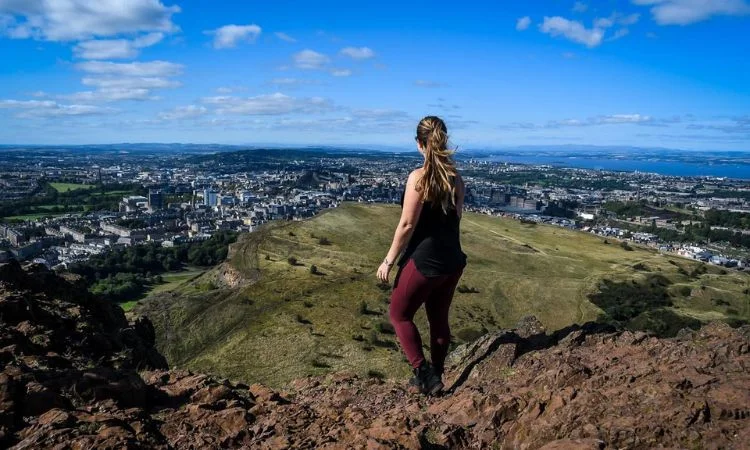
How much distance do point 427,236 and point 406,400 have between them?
2204mm

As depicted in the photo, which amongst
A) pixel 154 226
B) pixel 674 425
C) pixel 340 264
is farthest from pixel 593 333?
pixel 154 226

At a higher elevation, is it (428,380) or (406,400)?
(428,380)

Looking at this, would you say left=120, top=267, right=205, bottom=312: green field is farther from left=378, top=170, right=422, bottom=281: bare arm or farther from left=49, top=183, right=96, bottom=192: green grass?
left=49, top=183, right=96, bottom=192: green grass

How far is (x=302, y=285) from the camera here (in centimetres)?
3509

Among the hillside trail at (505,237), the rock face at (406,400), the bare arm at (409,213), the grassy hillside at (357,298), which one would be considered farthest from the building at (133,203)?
the bare arm at (409,213)

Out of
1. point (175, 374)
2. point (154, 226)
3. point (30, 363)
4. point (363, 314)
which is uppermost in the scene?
point (30, 363)

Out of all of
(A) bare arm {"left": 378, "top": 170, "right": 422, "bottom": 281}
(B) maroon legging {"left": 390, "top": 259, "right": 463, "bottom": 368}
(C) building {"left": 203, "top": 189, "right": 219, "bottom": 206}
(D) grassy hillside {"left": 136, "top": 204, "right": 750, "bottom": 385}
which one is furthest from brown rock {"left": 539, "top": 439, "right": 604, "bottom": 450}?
(C) building {"left": 203, "top": 189, "right": 219, "bottom": 206}

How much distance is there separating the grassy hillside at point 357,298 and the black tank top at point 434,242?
1455cm

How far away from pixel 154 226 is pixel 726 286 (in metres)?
98.8

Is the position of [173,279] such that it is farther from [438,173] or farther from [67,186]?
[67,186]

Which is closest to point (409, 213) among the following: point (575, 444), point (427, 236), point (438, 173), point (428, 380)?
point (427, 236)

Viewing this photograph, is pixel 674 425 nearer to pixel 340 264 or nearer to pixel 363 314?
pixel 363 314

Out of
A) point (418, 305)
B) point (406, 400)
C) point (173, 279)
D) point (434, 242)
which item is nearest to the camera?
point (434, 242)

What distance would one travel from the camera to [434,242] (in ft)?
20.9
